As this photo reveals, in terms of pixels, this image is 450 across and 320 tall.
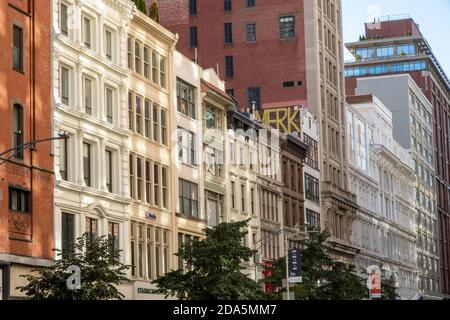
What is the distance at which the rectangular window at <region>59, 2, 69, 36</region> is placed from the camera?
60.8m

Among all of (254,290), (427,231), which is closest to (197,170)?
(254,290)

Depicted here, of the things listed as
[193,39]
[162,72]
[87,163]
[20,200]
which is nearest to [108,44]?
[87,163]

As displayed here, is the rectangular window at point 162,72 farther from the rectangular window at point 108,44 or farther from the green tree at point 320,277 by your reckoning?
the green tree at point 320,277

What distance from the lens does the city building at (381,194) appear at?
13850cm

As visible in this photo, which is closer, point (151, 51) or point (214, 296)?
point (214, 296)

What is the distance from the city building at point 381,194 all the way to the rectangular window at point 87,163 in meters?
70.3

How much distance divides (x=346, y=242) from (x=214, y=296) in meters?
70.4

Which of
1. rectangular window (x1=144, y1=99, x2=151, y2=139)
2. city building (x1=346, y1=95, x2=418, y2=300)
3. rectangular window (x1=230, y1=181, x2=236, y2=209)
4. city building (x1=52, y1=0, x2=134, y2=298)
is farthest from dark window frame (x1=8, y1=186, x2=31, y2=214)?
city building (x1=346, y1=95, x2=418, y2=300)

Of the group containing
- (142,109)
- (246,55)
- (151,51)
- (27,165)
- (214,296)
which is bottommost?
(214,296)

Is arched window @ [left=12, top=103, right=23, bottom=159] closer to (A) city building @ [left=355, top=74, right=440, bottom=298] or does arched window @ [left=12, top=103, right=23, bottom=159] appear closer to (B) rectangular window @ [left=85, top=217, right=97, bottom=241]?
(B) rectangular window @ [left=85, top=217, right=97, bottom=241]

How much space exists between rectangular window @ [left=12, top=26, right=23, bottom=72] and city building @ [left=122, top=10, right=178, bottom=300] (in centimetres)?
1344

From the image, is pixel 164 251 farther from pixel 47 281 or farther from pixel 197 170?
pixel 47 281

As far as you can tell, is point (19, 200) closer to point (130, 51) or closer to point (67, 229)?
point (67, 229)

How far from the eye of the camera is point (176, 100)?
78.8 metres
